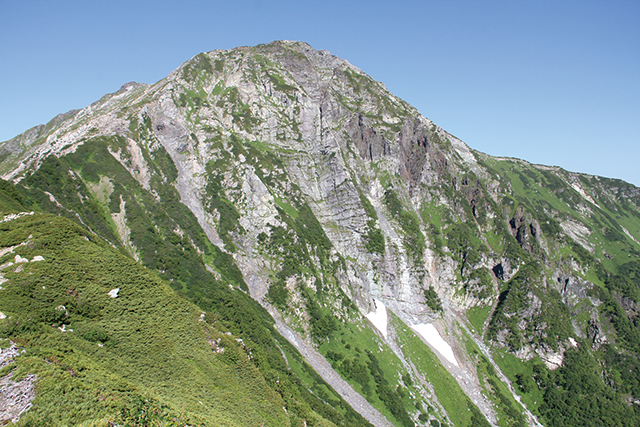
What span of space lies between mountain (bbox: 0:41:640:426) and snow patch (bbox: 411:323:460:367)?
0.53 m

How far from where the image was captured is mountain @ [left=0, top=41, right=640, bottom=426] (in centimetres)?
3269

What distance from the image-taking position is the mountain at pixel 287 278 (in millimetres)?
32688

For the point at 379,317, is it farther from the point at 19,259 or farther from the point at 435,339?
the point at 19,259

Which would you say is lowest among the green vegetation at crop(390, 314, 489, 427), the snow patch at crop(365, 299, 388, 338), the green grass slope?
the green vegetation at crop(390, 314, 489, 427)

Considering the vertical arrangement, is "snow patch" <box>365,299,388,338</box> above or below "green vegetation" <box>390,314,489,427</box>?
above

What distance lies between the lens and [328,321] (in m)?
106

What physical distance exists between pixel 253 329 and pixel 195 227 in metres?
48.8

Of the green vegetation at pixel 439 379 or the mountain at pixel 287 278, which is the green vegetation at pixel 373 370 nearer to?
the mountain at pixel 287 278

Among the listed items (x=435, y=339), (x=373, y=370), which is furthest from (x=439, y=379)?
(x=373, y=370)

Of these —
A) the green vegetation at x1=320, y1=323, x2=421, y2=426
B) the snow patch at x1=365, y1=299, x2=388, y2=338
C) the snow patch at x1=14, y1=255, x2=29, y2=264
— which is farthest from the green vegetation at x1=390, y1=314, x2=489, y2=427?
the snow patch at x1=14, y1=255, x2=29, y2=264

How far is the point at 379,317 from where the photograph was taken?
124188 millimetres

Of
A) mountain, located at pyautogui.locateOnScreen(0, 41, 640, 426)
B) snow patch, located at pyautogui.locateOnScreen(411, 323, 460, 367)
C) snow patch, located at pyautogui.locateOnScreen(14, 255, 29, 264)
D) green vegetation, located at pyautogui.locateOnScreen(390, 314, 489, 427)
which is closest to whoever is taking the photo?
mountain, located at pyautogui.locateOnScreen(0, 41, 640, 426)

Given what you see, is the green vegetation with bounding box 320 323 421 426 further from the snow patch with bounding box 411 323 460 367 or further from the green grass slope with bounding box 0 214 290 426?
the green grass slope with bounding box 0 214 290 426

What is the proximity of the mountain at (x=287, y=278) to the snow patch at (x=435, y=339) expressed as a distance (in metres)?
0.53
